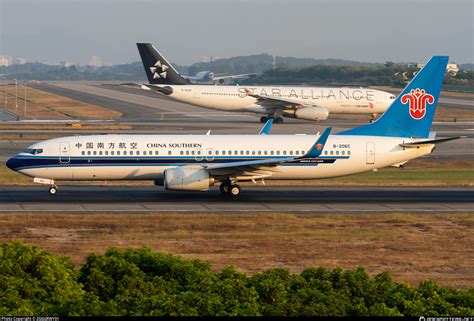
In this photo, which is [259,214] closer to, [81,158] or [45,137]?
[81,158]

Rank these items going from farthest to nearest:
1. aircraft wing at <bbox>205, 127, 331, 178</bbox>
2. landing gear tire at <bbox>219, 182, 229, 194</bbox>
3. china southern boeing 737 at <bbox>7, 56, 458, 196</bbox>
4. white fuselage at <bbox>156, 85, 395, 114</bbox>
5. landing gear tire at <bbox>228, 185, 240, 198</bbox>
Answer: white fuselage at <bbox>156, 85, 395, 114</bbox>
landing gear tire at <bbox>219, 182, 229, 194</bbox>
landing gear tire at <bbox>228, 185, 240, 198</bbox>
china southern boeing 737 at <bbox>7, 56, 458, 196</bbox>
aircraft wing at <bbox>205, 127, 331, 178</bbox>

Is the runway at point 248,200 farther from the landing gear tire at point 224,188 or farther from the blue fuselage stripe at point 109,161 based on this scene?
the blue fuselage stripe at point 109,161

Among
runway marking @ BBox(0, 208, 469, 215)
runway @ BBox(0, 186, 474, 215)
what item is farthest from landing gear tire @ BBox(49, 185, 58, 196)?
runway marking @ BBox(0, 208, 469, 215)

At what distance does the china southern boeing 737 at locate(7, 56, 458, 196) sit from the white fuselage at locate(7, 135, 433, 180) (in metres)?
0.05

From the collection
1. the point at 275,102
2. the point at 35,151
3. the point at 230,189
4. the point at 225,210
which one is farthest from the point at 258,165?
the point at 275,102

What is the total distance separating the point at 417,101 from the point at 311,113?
4867cm

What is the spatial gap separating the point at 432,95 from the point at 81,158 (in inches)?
786

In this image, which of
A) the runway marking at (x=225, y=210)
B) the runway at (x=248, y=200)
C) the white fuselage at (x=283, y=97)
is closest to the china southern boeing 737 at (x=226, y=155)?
the runway at (x=248, y=200)

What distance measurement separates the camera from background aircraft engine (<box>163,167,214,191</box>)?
4238 cm

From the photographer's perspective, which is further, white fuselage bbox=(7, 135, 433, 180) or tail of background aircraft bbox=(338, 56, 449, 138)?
tail of background aircraft bbox=(338, 56, 449, 138)

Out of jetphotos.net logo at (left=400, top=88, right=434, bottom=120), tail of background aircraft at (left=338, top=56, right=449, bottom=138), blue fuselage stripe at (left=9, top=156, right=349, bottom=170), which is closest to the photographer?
blue fuselage stripe at (left=9, top=156, right=349, bottom=170)

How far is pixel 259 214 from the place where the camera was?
3950 centimetres

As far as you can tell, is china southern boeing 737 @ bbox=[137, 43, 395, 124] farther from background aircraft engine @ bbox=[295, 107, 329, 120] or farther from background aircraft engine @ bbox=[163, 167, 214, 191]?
background aircraft engine @ bbox=[163, 167, 214, 191]

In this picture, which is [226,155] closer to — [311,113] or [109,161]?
[109,161]
